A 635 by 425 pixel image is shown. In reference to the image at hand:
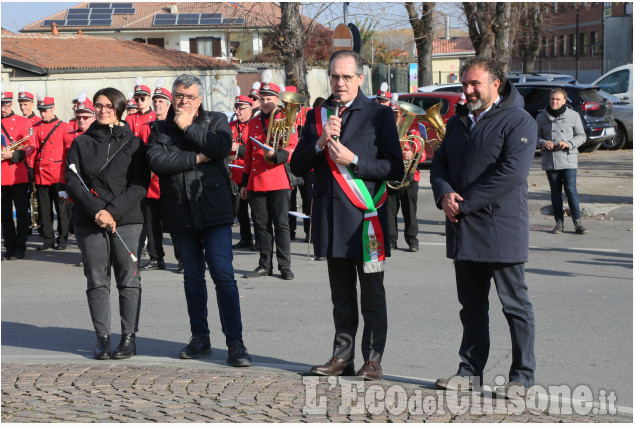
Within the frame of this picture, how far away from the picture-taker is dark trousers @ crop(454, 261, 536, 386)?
5496 millimetres

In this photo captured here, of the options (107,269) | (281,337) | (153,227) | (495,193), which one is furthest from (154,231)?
(495,193)

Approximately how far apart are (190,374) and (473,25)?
1115 inches

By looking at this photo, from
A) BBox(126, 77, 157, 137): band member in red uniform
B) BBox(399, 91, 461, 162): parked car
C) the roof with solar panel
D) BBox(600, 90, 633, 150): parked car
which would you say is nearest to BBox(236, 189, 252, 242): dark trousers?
BBox(126, 77, 157, 137): band member in red uniform

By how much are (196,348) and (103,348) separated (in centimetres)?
68

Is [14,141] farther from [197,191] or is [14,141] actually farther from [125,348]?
[197,191]

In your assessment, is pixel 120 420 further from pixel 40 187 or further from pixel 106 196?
pixel 40 187

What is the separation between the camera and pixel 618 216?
1487 centimetres

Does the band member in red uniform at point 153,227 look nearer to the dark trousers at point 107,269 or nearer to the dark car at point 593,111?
the dark trousers at point 107,269

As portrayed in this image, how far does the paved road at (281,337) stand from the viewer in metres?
5.60

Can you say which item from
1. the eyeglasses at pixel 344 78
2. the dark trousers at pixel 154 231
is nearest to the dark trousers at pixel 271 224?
the dark trousers at pixel 154 231

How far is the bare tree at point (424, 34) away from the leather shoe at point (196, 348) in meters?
26.7

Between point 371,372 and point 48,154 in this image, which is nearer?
point 371,372

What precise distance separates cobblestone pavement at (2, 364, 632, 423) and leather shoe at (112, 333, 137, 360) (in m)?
0.41

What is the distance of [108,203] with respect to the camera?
6.77 meters
